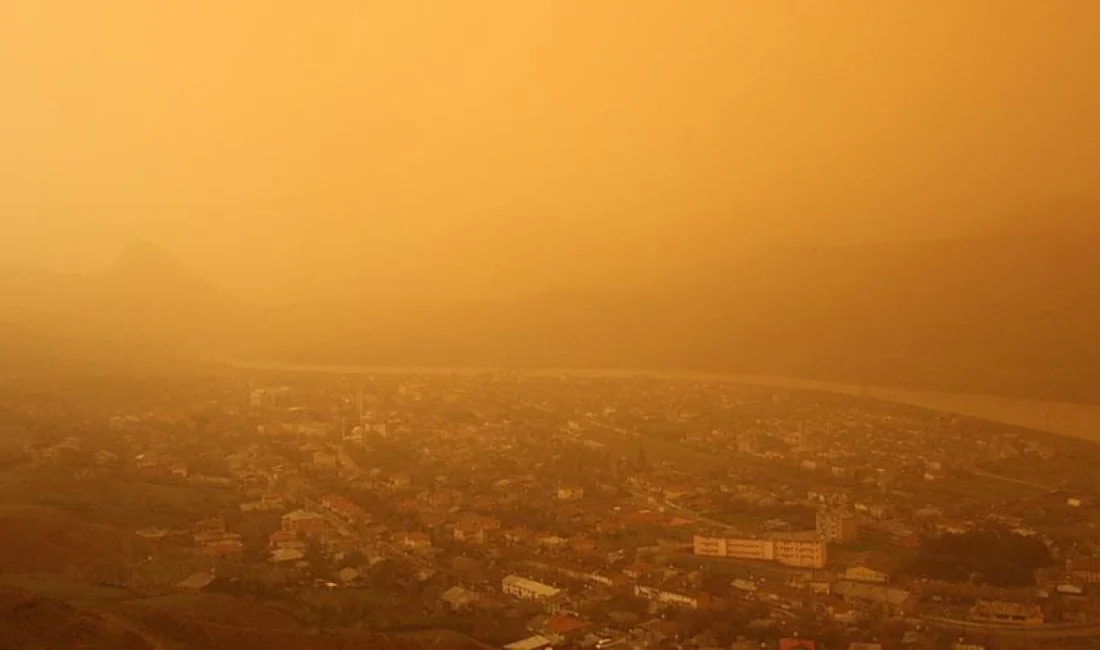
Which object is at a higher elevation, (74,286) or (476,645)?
(74,286)

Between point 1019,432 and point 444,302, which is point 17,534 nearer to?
point 1019,432

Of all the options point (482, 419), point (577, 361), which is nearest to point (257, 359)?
point (577, 361)

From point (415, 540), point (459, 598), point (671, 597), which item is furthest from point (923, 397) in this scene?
point (459, 598)

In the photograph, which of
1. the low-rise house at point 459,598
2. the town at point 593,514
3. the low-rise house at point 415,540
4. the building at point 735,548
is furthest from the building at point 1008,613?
the low-rise house at point 415,540

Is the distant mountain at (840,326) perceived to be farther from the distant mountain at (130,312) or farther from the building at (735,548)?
the building at (735,548)

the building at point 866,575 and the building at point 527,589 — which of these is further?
the building at point 866,575

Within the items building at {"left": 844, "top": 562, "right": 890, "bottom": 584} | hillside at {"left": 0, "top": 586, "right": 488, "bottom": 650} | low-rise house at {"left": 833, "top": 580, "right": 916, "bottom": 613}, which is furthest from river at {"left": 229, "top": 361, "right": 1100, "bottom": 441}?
hillside at {"left": 0, "top": 586, "right": 488, "bottom": 650}

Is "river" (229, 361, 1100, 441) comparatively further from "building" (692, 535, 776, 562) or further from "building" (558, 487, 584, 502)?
"building" (692, 535, 776, 562)
